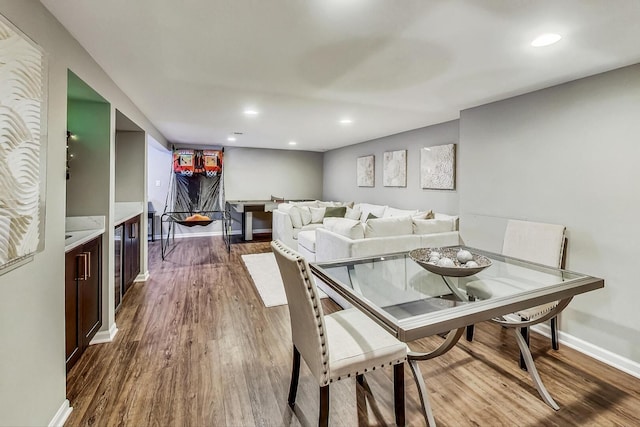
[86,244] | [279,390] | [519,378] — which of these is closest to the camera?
[279,390]

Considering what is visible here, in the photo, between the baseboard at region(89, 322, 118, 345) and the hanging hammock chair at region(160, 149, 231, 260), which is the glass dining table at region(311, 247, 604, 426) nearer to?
the baseboard at region(89, 322, 118, 345)

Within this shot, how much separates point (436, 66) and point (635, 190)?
5.47 ft

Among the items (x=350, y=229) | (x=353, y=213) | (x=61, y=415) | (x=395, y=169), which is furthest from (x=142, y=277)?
(x=395, y=169)

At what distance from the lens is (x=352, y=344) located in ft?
5.20

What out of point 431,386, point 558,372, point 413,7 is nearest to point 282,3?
point 413,7

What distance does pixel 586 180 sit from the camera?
242 cm

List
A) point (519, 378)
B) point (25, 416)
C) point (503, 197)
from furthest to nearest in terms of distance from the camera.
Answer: point (503, 197)
point (519, 378)
point (25, 416)

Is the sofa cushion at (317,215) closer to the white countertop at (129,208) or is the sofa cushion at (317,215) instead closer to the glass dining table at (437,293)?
the white countertop at (129,208)

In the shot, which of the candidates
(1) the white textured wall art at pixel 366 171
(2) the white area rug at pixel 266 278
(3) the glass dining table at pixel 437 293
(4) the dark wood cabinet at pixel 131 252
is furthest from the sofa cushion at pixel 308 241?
(4) the dark wood cabinet at pixel 131 252

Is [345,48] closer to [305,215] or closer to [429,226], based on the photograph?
[429,226]

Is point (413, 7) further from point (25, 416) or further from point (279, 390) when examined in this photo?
point (25, 416)

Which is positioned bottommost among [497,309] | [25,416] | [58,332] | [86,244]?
[25,416]

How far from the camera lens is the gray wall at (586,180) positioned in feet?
7.22

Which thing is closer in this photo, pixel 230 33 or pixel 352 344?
pixel 352 344
